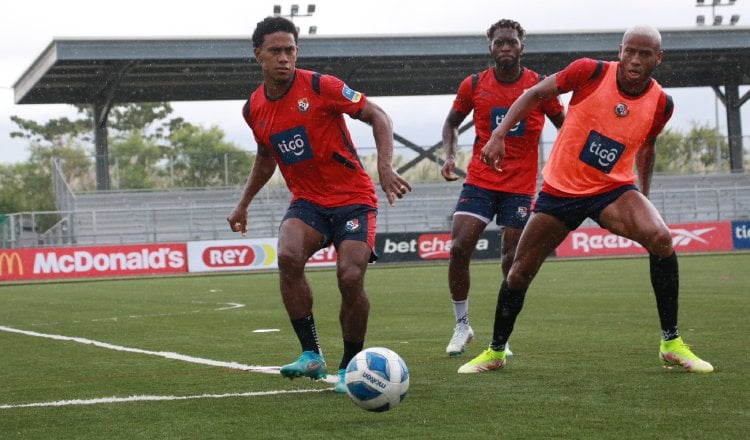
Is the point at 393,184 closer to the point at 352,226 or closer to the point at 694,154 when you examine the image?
the point at 352,226

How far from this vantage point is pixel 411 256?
34438 mm

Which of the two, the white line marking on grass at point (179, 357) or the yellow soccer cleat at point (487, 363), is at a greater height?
the yellow soccer cleat at point (487, 363)

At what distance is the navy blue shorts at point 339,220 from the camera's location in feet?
23.9

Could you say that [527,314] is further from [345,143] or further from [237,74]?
[237,74]

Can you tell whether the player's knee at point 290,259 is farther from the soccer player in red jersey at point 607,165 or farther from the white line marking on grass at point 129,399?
the soccer player in red jersey at point 607,165

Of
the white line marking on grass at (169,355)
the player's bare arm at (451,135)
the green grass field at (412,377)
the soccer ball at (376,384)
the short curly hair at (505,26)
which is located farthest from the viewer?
the player's bare arm at (451,135)

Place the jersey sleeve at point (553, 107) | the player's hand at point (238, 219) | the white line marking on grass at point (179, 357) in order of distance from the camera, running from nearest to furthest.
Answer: the player's hand at point (238, 219) < the white line marking on grass at point (179, 357) < the jersey sleeve at point (553, 107)

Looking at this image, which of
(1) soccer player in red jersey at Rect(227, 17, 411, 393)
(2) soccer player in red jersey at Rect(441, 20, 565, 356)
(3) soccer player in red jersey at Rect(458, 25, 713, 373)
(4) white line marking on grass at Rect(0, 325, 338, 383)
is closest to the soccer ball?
(1) soccer player in red jersey at Rect(227, 17, 411, 393)


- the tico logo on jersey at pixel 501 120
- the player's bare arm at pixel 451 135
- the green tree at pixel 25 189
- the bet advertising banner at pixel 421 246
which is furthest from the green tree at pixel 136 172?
the tico logo on jersey at pixel 501 120

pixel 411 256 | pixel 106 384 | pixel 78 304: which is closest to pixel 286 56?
pixel 106 384

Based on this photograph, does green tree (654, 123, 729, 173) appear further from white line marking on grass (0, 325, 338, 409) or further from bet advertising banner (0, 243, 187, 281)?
white line marking on grass (0, 325, 338, 409)

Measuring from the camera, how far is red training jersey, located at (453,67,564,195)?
930cm

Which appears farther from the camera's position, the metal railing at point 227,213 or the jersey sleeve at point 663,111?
the metal railing at point 227,213

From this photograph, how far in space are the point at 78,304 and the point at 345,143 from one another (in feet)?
40.0
